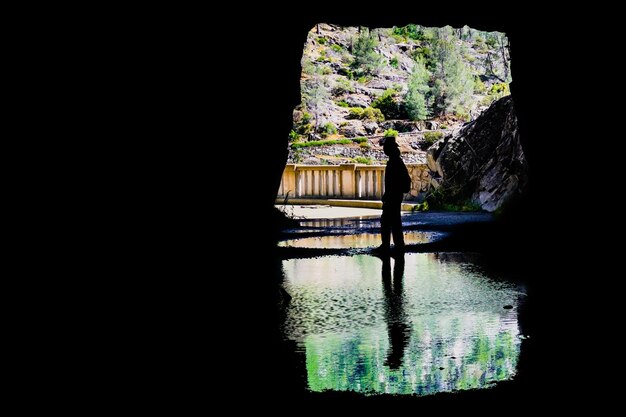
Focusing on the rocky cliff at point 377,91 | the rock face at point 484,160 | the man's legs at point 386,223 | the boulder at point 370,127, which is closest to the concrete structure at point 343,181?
the rock face at point 484,160

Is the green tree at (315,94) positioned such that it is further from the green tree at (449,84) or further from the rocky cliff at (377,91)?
the green tree at (449,84)

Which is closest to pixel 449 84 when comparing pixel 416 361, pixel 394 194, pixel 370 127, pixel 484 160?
pixel 370 127

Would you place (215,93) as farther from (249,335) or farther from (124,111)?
(249,335)

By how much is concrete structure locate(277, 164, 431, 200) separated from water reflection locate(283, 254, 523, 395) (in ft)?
61.1

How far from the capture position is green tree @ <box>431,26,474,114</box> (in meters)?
66.7

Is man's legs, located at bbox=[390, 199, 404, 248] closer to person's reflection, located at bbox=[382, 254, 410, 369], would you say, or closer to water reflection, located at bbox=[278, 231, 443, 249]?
person's reflection, located at bbox=[382, 254, 410, 369]

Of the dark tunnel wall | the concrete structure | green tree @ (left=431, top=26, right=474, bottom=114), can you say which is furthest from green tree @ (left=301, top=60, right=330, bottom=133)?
the dark tunnel wall

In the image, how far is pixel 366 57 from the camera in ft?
269

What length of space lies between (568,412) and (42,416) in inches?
116

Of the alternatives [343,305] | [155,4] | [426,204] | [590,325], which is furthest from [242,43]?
[426,204]

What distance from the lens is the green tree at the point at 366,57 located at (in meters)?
80.9

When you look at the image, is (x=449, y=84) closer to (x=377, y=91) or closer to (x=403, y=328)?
(x=377, y=91)

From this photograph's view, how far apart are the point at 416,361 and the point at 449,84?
64.9m

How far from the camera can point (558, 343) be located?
215 inches
